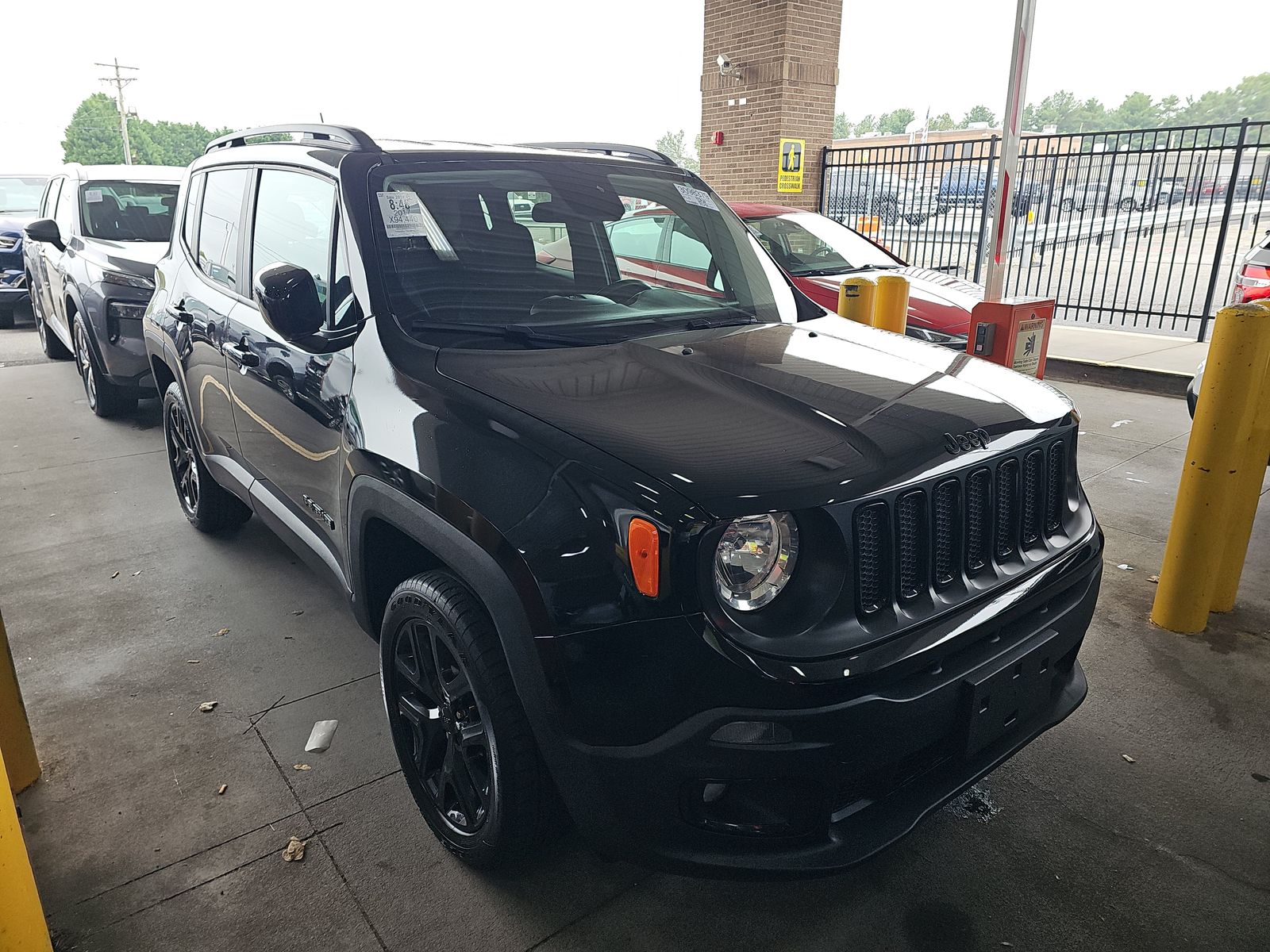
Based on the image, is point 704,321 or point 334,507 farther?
point 704,321

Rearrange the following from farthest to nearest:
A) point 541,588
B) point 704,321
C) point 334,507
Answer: point 704,321
point 334,507
point 541,588

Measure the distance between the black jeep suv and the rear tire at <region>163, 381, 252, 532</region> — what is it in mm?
1449

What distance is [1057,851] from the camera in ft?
7.77

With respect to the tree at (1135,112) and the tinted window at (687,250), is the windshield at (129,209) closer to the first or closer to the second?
the tinted window at (687,250)

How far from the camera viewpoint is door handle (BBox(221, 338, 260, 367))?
3100 mm

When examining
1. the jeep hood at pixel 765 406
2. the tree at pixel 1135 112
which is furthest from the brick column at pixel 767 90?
the tree at pixel 1135 112

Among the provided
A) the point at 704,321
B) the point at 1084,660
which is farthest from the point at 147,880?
the point at 1084,660

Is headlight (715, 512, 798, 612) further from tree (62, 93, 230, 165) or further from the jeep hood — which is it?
tree (62, 93, 230, 165)

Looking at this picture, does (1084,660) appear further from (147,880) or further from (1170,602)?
(147,880)

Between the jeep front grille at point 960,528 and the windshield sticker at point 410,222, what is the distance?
146 centimetres

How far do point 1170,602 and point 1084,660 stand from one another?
507mm

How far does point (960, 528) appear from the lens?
77.5 inches

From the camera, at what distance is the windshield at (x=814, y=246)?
775cm

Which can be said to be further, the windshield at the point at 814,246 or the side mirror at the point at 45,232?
the windshield at the point at 814,246
